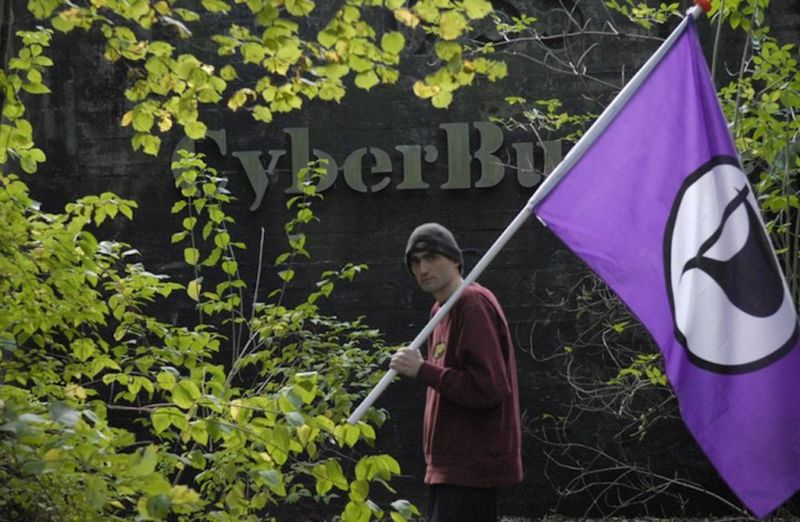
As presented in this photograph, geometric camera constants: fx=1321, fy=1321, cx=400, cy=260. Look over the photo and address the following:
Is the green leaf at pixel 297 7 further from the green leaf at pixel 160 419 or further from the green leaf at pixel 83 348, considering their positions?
the green leaf at pixel 83 348

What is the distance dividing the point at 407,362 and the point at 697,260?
1.05 meters

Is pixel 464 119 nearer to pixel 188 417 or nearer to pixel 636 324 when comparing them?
pixel 636 324

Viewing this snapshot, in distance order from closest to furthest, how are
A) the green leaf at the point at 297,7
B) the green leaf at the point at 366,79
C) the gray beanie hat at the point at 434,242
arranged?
the green leaf at the point at 297,7
the green leaf at the point at 366,79
the gray beanie hat at the point at 434,242

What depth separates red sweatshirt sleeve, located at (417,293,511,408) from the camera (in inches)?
175

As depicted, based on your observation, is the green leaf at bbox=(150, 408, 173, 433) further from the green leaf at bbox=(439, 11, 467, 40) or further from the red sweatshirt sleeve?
Answer: the green leaf at bbox=(439, 11, 467, 40)

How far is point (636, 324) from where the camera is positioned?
7.95 meters

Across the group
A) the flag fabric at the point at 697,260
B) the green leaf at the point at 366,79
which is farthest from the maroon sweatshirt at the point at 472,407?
the green leaf at the point at 366,79

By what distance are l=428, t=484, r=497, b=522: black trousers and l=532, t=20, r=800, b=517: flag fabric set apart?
0.79 meters

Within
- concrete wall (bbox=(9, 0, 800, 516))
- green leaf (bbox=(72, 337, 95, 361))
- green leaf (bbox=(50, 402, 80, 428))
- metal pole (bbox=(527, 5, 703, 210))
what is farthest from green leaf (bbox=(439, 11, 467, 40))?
concrete wall (bbox=(9, 0, 800, 516))

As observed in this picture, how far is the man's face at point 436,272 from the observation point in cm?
468

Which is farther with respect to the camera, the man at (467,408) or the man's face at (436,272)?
the man's face at (436,272)

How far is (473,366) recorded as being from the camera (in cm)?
448

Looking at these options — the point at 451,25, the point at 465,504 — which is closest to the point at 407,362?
the point at 465,504

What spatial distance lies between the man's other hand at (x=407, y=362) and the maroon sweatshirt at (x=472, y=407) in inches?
1.2
